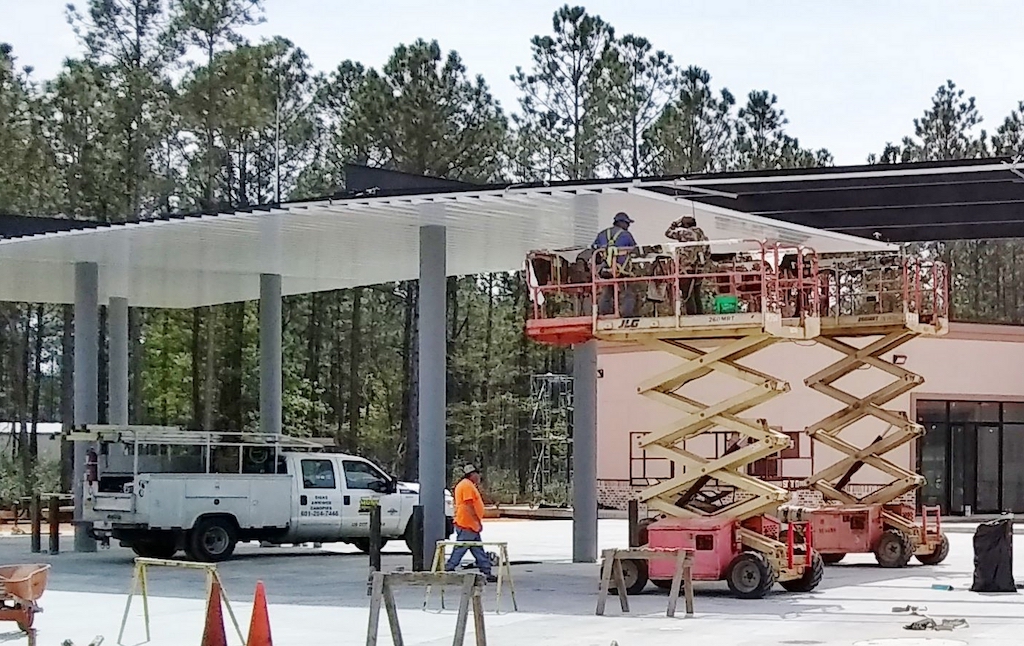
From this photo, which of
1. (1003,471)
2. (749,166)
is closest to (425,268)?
(1003,471)

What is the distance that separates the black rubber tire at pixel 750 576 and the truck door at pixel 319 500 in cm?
852

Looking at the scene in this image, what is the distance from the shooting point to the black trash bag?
2089cm

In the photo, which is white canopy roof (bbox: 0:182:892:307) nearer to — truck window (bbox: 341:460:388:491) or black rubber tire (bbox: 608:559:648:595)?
truck window (bbox: 341:460:388:491)

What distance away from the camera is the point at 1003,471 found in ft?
145

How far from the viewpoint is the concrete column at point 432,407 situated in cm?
2270

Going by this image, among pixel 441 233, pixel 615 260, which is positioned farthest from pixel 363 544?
pixel 615 260

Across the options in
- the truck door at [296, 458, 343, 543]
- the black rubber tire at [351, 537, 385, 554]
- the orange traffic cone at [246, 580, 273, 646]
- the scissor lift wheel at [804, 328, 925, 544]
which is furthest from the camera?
the black rubber tire at [351, 537, 385, 554]

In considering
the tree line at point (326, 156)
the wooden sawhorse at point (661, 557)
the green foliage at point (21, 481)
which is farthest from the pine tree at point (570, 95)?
the wooden sawhorse at point (661, 557)

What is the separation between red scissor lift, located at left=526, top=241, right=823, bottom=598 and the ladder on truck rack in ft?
4.89

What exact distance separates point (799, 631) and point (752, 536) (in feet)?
12.6

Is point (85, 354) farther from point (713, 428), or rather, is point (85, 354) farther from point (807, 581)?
point (807, 581)

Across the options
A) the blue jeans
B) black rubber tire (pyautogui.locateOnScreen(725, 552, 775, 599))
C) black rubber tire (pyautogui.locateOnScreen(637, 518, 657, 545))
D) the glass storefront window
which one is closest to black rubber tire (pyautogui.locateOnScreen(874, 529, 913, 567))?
black rubber tire (pyautogui.locateOnScreen(637, 518, 657, 545))

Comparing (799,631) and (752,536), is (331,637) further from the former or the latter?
(752,536)

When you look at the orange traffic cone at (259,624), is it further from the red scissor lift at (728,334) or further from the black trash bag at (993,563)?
the black trash bag at (993,563)
